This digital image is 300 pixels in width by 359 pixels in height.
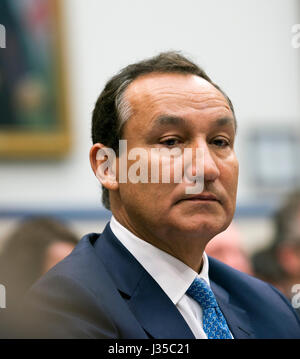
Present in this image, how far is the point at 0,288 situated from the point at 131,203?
29 cm

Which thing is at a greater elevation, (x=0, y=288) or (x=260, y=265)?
(x=0, y=288)

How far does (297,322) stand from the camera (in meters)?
0.96

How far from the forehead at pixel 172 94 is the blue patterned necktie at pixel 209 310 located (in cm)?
23

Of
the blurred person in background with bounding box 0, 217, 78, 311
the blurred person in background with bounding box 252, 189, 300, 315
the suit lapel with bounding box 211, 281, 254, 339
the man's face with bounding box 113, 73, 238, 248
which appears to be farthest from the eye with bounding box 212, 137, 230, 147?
the blurred person in background with bounding box 252, 189, 300, 315

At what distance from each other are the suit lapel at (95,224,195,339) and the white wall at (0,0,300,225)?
5.85 feet

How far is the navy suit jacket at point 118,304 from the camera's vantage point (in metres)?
0.78

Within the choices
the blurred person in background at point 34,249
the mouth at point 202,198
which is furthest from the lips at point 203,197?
the blurred person in background at point 34,249

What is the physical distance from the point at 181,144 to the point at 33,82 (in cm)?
200

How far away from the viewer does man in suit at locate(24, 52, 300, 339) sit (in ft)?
2.62

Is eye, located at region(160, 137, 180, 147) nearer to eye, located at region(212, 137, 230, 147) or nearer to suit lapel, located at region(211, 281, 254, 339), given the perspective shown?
eye, located at region(212, 137, 230, 147)

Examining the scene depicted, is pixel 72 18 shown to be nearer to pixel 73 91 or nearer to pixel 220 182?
pixel 73 91

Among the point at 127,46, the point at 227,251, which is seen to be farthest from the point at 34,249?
the point at 127,46
